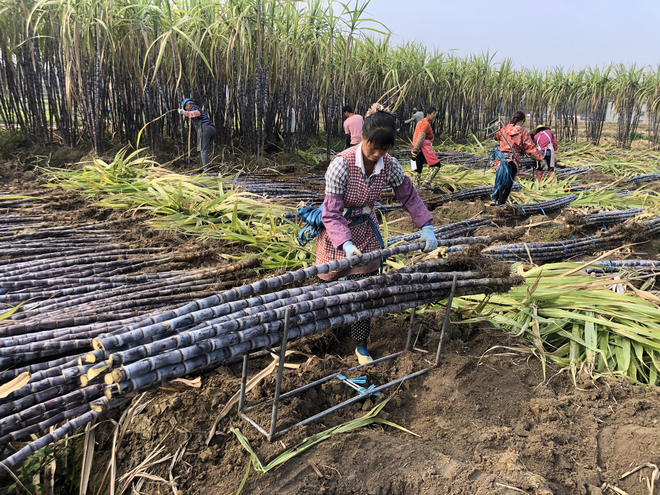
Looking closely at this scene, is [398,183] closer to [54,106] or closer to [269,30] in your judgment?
[269,30]

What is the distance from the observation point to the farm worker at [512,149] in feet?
16.0

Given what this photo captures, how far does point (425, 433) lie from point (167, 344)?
1.07m

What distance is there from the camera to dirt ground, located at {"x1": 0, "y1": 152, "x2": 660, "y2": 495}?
1.39 meters

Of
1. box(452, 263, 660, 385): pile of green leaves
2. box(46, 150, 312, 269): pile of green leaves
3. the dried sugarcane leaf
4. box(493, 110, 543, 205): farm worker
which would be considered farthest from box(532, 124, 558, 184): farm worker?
the dried sugarcane leaf

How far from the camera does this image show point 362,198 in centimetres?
193

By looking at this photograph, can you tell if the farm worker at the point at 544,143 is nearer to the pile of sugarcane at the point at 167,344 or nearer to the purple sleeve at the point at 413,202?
the purple sleeve at the point at 413,202

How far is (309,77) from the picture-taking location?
730cm

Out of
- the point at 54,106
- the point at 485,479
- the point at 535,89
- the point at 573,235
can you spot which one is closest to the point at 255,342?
the point at 485,479

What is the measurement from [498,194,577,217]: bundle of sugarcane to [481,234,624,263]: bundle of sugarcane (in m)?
1.18

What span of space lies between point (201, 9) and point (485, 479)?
6676mm

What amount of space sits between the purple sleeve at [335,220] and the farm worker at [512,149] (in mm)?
3703

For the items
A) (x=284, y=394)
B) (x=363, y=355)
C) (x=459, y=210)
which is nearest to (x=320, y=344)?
(x=363, y=355)

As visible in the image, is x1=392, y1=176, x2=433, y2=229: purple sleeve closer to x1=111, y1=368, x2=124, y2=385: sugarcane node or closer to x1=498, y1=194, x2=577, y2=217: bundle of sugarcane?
x1=111, y1=368, x2=124, y2=385: sugarcane node

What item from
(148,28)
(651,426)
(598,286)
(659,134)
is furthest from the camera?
(659,134)
